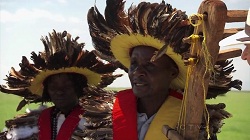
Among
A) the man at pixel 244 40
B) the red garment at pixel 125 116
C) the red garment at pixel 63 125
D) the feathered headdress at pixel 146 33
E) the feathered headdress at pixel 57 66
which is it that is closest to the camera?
the man at pixel 244 40

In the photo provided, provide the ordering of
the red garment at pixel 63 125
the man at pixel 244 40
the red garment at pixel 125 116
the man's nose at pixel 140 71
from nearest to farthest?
1. the man at pixel 244 40
2. the man's nose at pixel 140 71
3. the red garment at pixel 125 116
4. the red garment at pixel 63 125

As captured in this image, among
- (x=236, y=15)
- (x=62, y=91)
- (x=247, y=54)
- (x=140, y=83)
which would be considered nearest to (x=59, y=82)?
(x=62, y=91)

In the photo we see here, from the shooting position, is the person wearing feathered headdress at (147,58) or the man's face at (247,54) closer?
the man's face at (247,54)

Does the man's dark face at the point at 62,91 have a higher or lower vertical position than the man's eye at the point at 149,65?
lower

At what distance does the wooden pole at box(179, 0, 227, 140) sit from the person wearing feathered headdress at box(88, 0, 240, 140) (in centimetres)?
32

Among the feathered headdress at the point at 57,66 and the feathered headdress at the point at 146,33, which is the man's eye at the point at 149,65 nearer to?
the feathered headdress at the point at 146,33

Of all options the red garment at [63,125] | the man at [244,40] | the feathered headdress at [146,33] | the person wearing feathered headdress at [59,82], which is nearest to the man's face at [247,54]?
the man at [244,40]

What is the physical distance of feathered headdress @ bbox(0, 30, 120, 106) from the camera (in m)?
3.79

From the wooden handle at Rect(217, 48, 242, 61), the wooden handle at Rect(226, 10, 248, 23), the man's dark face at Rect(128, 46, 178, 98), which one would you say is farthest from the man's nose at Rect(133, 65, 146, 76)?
the wooden handle at Rect(226, 10, 248, 23)

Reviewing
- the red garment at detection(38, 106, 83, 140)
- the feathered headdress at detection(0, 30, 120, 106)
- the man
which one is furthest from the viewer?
the feathered headdress at detection(0, 30, 120, 106)

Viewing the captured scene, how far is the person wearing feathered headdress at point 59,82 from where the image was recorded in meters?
3.76

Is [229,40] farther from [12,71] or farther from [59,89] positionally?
[12,71]

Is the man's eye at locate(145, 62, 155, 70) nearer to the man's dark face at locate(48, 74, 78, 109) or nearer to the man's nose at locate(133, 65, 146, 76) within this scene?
the man's nose at locate(133, 65, 146, 76)

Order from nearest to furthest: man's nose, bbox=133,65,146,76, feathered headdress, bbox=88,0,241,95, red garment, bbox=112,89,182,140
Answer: feathered headdress, bbox=88,0,241,95 → man's nose, bbox=133,65,146,76 → red garment, bbox=112,89,182,140
